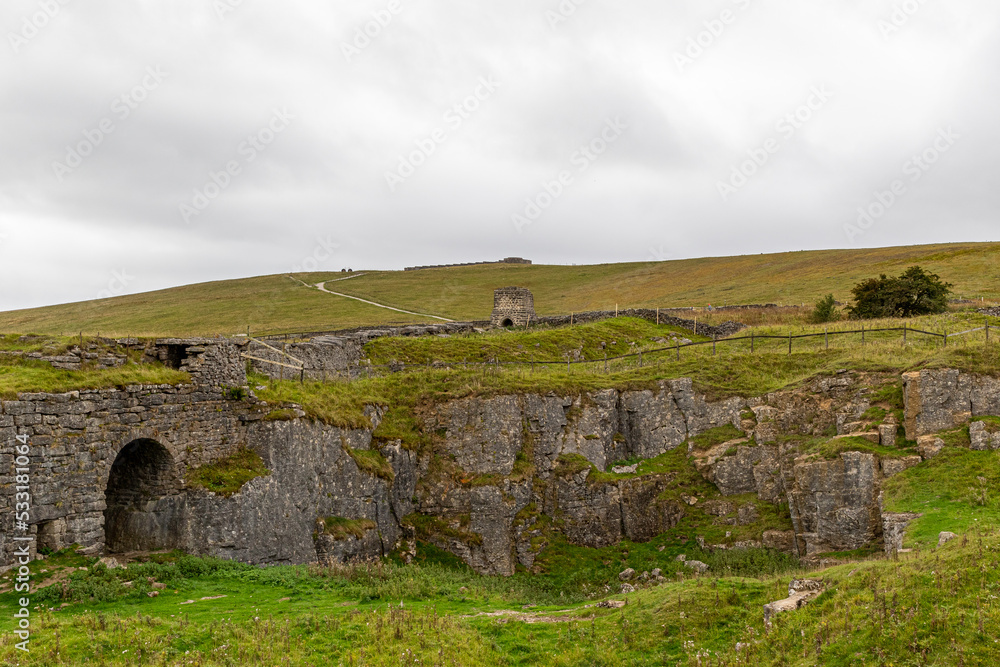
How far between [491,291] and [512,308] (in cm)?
5222

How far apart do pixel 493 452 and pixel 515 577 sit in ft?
14.0

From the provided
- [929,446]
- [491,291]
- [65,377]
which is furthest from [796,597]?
[491,291]

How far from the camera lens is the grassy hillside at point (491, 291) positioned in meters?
73.8

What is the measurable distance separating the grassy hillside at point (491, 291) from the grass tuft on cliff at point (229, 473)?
1869 inches

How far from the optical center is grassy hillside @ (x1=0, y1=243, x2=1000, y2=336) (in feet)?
242

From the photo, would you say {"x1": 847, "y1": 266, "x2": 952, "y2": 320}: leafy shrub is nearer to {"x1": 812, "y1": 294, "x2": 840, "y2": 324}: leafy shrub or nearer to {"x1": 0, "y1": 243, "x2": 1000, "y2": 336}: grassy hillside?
{"x1": 812, "y1": 294, "x2": 840, "y2": 324}: leafy shrub

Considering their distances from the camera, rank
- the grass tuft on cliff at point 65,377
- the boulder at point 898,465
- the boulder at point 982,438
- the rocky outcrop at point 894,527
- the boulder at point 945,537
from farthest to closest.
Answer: the boulder at point 898,465 → the boulder at point 982,438 → the rocky outcrop at point 894,527 → the grass tuft on cliff at point 65,377 → the boulder at point 945,537

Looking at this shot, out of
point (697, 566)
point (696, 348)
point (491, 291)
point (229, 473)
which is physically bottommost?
point (697, 566)

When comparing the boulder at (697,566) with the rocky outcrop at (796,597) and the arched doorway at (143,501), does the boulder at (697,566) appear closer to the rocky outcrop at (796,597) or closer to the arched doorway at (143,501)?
the rocky outcrop at (796,597)

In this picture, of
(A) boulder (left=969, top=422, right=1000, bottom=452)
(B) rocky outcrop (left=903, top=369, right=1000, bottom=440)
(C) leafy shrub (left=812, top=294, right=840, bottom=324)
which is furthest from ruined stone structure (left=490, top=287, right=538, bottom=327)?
(A) boulder (left=969, top=422, right=1000, bottom=452)

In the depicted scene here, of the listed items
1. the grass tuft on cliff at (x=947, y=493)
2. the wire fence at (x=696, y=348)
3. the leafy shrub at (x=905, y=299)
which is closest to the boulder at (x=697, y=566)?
the grass tuft on cliff at (x=947, y=493)

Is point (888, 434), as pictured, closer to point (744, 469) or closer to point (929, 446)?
point (929, 446)

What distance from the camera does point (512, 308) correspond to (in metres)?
50.2

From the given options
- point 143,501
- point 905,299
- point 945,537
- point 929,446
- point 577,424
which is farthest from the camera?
point 905,299
